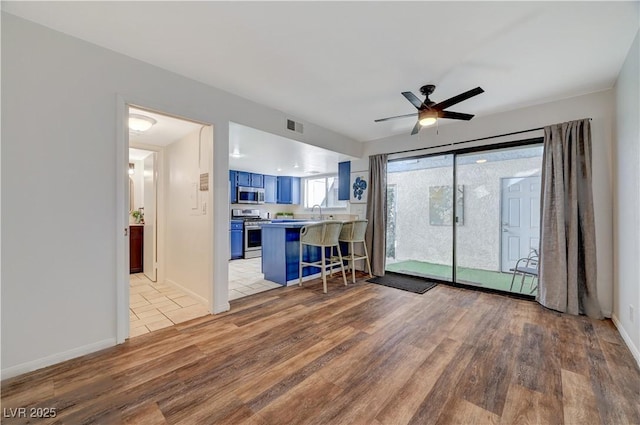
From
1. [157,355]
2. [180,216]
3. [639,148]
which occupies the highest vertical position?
[639,148]

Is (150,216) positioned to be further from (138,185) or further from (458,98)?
(458,98)

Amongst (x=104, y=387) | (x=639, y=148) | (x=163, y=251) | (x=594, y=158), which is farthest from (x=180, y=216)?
(x=594, y=158)

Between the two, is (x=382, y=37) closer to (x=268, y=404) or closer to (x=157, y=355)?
(x=268, y=404)

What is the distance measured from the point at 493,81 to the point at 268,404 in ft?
11.2

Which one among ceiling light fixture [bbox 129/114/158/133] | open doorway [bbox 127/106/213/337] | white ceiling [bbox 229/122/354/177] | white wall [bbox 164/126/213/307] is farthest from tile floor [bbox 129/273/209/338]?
white ceiling [bbox 229/122/354/177]

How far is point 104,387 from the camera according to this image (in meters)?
1.65

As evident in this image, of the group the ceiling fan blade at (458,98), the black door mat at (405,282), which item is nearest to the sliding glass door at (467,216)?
the black door mat at (405,282)

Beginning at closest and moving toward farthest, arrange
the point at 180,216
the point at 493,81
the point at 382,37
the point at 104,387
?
the point at 104,387
the point at 382,37
the point at 493,81
the point at 180,216

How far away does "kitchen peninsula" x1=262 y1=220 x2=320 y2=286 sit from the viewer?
4.02 m

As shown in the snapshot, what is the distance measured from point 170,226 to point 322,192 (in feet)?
13.8

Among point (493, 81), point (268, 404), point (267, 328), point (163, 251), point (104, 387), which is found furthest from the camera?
point (163, 251)

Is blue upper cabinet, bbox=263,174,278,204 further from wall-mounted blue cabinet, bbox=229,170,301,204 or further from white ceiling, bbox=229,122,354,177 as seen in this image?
white ceiling, bbox=229,122,354,177

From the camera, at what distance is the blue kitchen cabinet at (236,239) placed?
6.09 metres

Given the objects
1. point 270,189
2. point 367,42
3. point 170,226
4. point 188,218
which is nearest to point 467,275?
point 367,42
